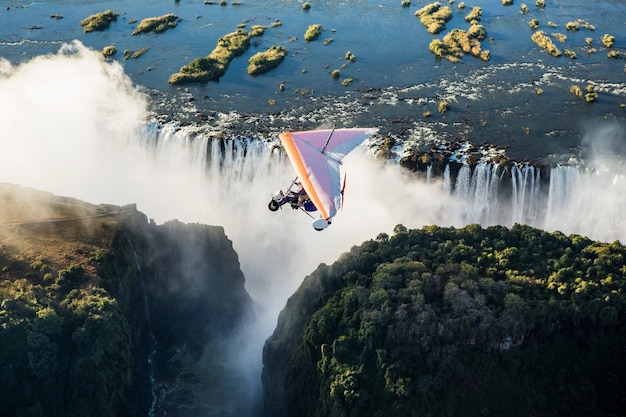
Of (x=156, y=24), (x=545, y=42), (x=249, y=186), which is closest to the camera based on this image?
(x=249, y=186)

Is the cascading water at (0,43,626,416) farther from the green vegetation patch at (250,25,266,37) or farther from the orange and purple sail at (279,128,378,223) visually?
the orange and purple sail at (279,128,378,223)

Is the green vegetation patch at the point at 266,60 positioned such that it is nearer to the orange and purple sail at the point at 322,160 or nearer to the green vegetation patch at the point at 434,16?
the green vegetation patch at the point at 434,16

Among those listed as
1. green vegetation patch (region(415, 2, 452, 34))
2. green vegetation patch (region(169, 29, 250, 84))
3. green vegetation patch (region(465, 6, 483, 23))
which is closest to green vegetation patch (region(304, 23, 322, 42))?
green vegetation patch (region(169, 29, 250, 84))

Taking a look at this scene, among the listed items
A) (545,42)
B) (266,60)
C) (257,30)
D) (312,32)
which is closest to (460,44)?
(545,42)

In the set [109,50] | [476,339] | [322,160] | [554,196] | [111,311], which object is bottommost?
[554,196]

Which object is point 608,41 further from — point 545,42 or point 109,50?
point 109,50

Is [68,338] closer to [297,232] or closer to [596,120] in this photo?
[297,232]

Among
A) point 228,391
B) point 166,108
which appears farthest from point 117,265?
point 166,108
